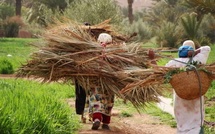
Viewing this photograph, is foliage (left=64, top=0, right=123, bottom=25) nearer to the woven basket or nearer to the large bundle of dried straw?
the large bundle of dried straw

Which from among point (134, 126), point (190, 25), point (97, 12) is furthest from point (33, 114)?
point (190, 25)

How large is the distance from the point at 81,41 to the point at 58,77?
65 cm

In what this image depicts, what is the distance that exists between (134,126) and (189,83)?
118 inches

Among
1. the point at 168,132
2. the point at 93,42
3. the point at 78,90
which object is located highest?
the point at 93,42

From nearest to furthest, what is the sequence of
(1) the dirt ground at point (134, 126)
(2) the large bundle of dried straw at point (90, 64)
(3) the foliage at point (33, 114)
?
(3) the foliage at point (33, 114)
(2) the large bundle of dried straw at point (90, 64)
(1) the dirt ground at point (134, 126)

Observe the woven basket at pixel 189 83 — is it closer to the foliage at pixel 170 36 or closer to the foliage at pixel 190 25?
the foliage at pixel 190 25

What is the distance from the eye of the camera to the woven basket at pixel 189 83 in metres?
5.95

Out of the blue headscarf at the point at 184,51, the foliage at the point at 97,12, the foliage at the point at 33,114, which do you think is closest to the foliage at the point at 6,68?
the foliage at the point at 97,12

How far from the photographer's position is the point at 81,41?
8156mm

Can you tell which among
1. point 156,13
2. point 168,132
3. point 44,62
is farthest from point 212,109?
point 156,13

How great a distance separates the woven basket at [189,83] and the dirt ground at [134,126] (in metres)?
2.07

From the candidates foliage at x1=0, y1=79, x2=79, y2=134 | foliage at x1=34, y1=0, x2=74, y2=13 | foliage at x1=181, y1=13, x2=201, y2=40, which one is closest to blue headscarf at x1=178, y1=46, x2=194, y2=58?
foliage at x1=0, y1=79, x2=79, y2=134

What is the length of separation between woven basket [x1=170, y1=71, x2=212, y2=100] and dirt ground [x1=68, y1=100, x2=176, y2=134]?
81.5 inches

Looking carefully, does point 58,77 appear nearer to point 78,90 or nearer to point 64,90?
point 78,90
